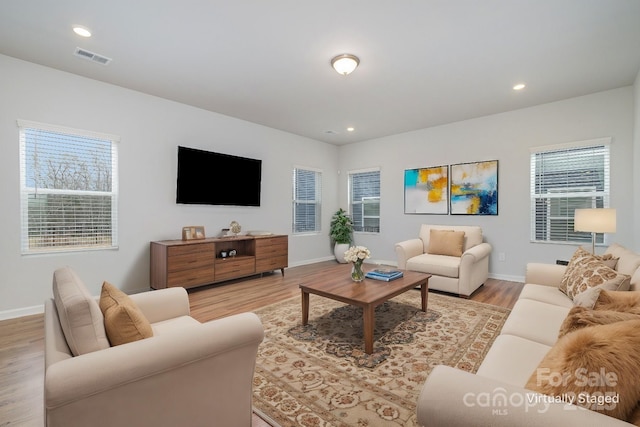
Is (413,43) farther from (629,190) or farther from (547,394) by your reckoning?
(629,190)

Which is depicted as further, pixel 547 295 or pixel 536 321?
pixel 547 295

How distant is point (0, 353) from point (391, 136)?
6.07m

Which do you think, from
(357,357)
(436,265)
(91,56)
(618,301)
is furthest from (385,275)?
(91,56)

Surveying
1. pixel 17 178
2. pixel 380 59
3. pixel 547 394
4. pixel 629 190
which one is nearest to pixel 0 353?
pixel 17 178

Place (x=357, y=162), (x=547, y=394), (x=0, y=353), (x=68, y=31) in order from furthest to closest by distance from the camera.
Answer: (x=357, y=162) < (x=68, y=31) < (x=0, y=353) < (x=547, y=394)

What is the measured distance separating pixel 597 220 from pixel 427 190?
257 cm

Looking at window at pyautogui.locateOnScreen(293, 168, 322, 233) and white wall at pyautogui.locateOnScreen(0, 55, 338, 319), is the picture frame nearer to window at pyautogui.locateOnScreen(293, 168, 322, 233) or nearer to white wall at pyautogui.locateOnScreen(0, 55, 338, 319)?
white wall at pyautogui.locateOnScreen(0, 55, 338, 319)

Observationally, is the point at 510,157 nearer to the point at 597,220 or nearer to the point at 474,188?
the point at 474,188

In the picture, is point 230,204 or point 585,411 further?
point 230,204

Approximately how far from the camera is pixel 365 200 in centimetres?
647

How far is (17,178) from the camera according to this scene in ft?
10.1

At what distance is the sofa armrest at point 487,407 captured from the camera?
0.74 m

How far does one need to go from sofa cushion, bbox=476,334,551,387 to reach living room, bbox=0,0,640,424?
2.93 meters

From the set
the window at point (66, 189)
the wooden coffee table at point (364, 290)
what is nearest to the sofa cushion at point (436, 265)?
the wooden coffee table at point (364, 290)
